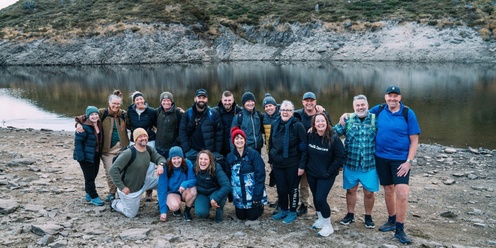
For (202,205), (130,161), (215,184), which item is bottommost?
(202,205)

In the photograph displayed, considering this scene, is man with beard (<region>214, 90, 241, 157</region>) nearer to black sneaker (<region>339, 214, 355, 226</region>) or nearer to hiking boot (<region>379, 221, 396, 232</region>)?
black sneaker (<region>339, 214, 355, 226</region>)

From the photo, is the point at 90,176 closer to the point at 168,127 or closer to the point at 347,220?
the point at 168,127

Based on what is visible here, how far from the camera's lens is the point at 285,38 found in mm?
70812

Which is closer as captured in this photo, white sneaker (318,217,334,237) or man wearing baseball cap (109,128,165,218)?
white sneaker (318,217,334,237)

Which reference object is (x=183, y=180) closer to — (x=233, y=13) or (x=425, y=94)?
(x=425, y=94)

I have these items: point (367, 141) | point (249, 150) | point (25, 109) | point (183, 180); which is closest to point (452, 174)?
point (367, 141)

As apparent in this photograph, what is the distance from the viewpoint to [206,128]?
308 inches

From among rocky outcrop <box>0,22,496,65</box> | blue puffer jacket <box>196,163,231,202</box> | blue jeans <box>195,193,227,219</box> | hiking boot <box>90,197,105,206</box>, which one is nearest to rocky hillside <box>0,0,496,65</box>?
rocky outcrop <box>0,22,496,65</box>

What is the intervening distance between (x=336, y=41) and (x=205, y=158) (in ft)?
209

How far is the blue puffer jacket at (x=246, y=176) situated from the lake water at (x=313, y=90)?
1189 centimetres

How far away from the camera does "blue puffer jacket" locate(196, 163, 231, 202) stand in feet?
23.3

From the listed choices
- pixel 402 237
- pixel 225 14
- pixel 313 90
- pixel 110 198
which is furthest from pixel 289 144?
pixel 225 14

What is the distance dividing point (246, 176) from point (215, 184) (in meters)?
0.60

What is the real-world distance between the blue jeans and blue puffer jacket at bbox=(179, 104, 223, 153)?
1.07 metres
